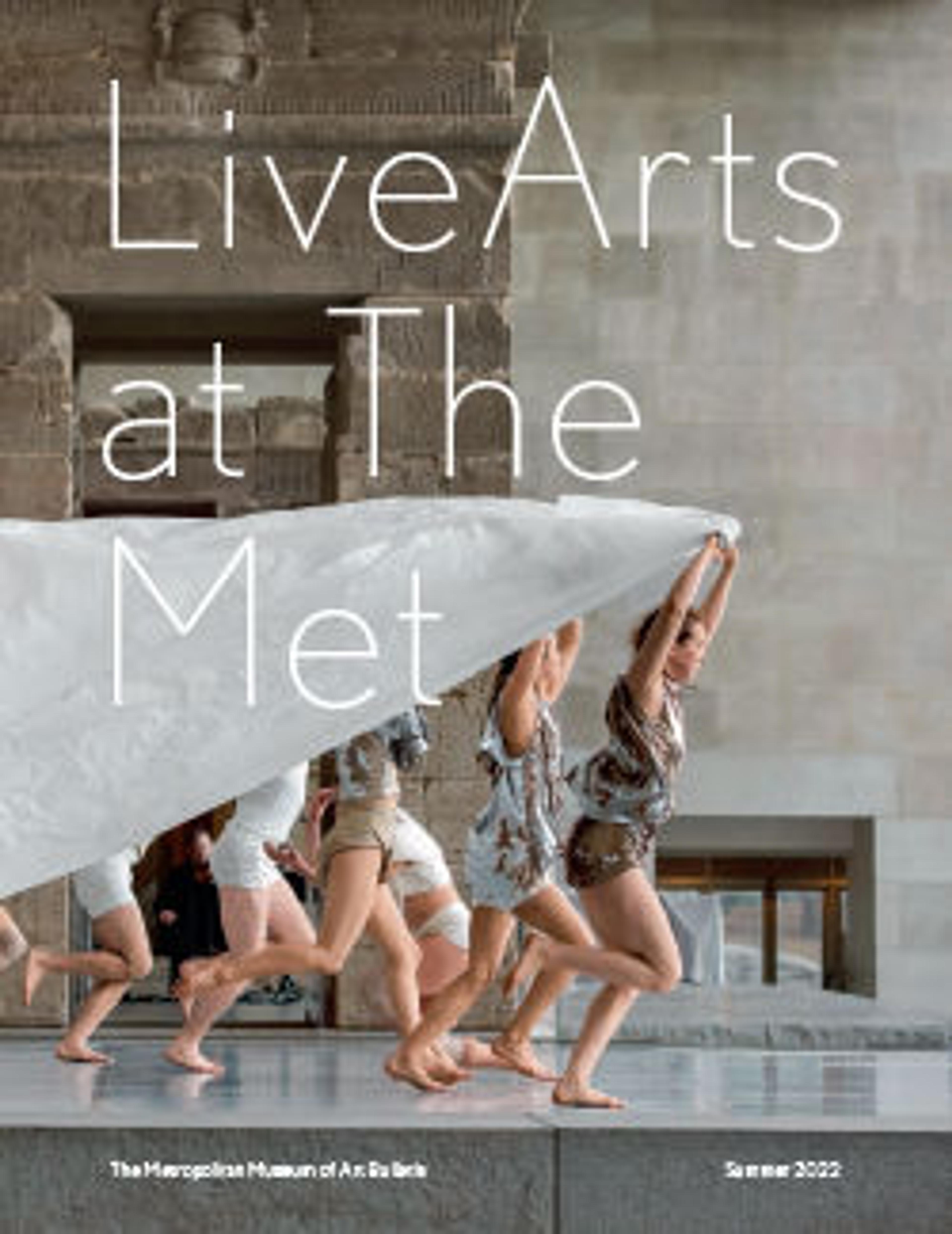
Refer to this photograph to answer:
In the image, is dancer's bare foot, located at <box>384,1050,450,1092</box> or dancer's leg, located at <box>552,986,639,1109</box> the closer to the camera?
dancer's leg, located at <box>552,986,639,1109</box>

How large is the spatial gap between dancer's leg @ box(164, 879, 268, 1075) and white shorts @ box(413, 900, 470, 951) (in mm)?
691

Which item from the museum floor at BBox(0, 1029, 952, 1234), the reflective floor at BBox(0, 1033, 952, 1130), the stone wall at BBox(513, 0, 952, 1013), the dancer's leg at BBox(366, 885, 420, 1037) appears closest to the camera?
the museum floor at BBox(0, 1029, 952, 1234)

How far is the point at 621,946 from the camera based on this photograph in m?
10.4

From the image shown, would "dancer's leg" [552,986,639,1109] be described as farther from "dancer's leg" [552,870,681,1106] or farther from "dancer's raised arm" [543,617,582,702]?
"dancer's raised arm" [543,617,582,702]

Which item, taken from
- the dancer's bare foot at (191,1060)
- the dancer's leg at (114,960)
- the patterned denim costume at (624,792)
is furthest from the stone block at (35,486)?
the patterned denim costume at (624,792)

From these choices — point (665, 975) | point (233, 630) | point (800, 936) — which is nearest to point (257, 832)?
point (233, 630)

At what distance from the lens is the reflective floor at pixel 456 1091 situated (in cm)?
978

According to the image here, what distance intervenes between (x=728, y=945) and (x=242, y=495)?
7.93m

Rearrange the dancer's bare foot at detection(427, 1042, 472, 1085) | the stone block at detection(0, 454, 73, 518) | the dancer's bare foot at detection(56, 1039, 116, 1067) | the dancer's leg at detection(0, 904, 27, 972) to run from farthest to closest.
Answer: the stone block at detection(0, 454, 73, 518) < the dancer's bare foot at detection(56, 1039, 116, 1067) < the dancer's leg at detection(0, 904, 27, 972) < the dancer's bare foot at detection(427, 1042, 472, 1085)

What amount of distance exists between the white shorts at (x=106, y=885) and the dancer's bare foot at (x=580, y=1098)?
300 cm

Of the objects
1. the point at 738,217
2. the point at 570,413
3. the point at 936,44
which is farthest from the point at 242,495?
the point at 936,44

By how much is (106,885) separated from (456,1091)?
2.26 m

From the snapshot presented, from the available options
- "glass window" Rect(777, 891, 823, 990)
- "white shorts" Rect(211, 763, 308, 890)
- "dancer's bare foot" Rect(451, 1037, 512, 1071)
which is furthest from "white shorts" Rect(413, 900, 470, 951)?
"glass window" Rect(777, 891, 823, 990)

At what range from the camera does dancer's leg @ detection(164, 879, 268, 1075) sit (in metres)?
12.5
